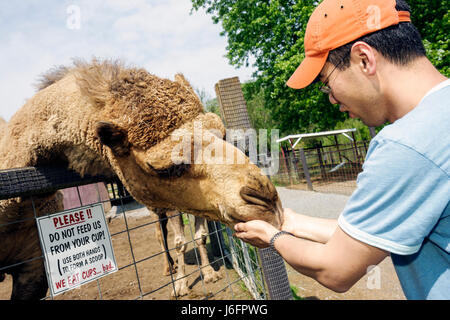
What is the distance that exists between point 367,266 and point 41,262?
3361mm

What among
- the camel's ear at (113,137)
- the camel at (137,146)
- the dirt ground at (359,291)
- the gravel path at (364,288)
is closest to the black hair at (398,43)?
the camel at (137,146)

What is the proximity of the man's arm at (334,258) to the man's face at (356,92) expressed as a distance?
0.62 metres

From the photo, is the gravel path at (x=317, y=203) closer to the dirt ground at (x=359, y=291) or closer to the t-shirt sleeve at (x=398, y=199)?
the dirt ground at (x=359, y=291)

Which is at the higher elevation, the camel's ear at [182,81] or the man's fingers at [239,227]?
the camel's ear at [182,81]

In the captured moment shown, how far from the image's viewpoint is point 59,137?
8.52ft

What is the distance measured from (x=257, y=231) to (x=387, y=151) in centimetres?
98

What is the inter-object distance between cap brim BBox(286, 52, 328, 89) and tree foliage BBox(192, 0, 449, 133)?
1247 cm

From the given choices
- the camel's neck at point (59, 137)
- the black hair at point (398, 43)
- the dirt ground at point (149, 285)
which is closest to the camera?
the black hair at point (398, 43)

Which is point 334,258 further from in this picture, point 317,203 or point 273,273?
point 317,203

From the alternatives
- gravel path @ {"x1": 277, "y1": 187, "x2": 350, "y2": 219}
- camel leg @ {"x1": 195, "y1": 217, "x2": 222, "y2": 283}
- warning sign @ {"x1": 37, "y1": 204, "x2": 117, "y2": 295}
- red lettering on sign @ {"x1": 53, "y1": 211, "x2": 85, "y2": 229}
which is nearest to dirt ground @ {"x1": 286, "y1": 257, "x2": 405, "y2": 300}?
camel leg @ {"x1": 195, "y1": 217, "x2": 222, "y2": 283}

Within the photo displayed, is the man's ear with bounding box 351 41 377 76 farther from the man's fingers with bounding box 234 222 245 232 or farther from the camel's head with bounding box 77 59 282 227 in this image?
the man's fingers with bounding box 234 222 245 232

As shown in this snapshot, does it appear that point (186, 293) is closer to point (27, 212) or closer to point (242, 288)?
point (242, 288)

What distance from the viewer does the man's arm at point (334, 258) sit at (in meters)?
1.18

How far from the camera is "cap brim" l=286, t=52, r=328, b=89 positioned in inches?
60.6
